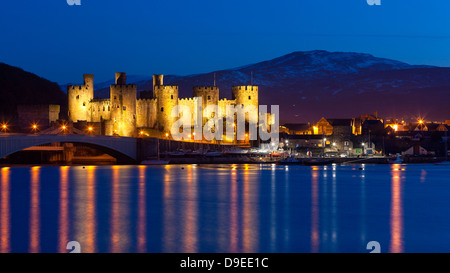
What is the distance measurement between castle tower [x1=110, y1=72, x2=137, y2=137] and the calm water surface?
22.4 meters

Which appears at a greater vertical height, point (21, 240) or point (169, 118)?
point (169, 118)

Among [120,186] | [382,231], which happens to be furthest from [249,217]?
[120,186]

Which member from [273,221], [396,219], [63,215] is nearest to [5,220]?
[63,215]

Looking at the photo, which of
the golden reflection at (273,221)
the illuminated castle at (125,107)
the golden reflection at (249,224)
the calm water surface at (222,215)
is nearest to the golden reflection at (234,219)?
the calm water surface at (222,215)

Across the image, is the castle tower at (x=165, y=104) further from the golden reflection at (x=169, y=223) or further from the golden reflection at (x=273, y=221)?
the golden reflection at (x=169, y=223)

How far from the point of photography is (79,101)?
6297cm

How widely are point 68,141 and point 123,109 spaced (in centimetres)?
1428

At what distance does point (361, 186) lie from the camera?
114ft

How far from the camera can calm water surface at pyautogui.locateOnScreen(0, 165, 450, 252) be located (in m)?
16.9

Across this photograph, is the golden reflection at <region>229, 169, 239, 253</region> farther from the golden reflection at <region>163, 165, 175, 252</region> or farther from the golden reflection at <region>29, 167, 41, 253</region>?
the golden reflection at <region>29, 167, 41, 253</region>

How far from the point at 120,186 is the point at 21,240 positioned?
17063mm

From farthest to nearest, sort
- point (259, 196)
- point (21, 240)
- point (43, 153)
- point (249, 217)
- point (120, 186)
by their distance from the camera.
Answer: point (43, 153)
point (120, 186)
point (259, 196)
point (249, 217)
point (21, 240)
